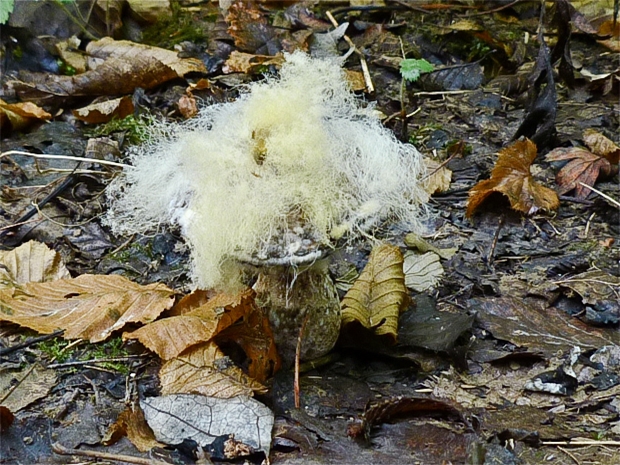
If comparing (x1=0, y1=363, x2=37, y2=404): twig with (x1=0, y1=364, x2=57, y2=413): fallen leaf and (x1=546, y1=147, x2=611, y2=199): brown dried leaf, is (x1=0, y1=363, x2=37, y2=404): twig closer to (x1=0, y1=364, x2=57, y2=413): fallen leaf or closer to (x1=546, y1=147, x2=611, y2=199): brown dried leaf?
(x1=0, y1=364, x2=57, y2=413): fallen leaf

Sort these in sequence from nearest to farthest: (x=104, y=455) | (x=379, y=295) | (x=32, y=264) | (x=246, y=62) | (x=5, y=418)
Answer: (x=104, y=455)
(x=5, y=418)
(x=379, y=295)
(x=32, y=264)
(x=246, y=62)

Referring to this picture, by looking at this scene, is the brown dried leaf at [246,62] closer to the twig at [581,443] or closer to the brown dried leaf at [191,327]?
the brown dried leaf at [191,327]

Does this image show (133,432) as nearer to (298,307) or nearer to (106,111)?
(298,307)

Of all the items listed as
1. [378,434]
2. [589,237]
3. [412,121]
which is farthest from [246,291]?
[412,121]

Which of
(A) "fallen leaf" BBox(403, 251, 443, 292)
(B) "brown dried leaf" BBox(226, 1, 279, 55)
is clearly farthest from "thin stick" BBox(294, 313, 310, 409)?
(B) "brown dried leaf" BBox(226, 1, 279, 55)

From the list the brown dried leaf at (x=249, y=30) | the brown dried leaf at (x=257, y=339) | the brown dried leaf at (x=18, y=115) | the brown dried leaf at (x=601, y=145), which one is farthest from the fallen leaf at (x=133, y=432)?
the brown dried leaf at (x=249, y=30)

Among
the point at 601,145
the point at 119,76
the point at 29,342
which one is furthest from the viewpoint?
the point at 119,76

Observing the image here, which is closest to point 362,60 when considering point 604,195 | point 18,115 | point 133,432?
point 604,195
